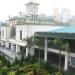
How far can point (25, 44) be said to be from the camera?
47.2 m

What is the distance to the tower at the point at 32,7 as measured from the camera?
2130 inches

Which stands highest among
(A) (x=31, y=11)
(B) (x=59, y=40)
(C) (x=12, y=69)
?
(A) (x=31, y=11)

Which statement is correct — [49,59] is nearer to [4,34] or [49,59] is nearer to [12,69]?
[12,69]

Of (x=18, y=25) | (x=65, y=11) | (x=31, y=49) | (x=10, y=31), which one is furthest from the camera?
(x=65, y=11)

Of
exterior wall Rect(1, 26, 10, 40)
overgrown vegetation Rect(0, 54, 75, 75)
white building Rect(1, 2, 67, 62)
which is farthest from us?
exterior wall Rect(1, 26, 10, 40)

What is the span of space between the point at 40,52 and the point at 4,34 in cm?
2702

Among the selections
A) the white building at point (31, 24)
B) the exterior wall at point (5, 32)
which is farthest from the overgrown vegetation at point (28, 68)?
the exterior wall at point (5, 32)

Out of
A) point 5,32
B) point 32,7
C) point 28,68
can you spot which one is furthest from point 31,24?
point 5,32

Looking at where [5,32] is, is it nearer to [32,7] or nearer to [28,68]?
[32,7]

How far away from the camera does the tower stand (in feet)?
177

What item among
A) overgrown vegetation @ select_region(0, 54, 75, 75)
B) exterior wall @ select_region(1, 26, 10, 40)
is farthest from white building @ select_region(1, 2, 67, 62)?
overgrown vegetation @ select_region(0, 54, 75, 75)

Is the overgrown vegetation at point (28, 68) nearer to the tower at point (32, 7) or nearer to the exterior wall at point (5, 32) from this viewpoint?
the tower at point (32, 7)

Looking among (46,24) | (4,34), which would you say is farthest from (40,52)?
(4,34)

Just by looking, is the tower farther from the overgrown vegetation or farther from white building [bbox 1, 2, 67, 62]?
the overgrown vegetation
